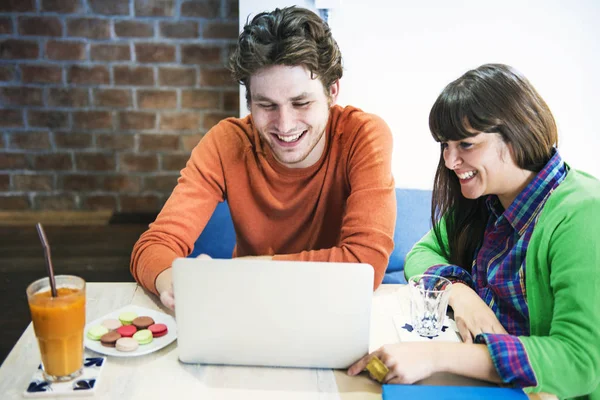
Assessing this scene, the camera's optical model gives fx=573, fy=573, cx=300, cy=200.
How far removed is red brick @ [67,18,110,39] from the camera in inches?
122

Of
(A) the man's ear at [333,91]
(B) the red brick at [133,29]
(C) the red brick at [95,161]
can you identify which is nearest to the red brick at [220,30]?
(B) the red brick at [133,29]

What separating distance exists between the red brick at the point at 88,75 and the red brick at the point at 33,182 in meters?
0.60

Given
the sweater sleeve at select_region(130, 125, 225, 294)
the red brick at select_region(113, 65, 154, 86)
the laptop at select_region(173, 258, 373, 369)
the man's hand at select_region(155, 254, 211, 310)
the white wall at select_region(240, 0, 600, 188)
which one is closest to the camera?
the laptop at select_region(173, 258, 373, 369)

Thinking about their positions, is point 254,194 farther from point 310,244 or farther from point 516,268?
point 516,268

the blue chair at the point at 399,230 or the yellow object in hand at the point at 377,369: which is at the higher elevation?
the yellow object in hand at the point at 377,369

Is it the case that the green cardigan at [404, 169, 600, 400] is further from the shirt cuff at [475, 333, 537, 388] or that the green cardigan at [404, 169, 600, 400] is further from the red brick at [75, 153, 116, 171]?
the red brick at [75, 153, 116, 171]

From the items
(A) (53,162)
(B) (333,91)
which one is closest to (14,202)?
(A) (53,162)

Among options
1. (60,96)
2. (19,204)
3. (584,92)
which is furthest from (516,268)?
(19,204)

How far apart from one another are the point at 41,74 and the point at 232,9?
1127 mm

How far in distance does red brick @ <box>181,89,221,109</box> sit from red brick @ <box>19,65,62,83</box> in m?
0.70

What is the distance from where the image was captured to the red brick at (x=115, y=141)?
10.8 feet

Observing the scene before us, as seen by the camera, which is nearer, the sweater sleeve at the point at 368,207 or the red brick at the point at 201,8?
the sweater sleeve at the point at 368,207

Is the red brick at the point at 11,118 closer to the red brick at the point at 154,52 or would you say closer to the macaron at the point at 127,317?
the red brick at the point at 154,52

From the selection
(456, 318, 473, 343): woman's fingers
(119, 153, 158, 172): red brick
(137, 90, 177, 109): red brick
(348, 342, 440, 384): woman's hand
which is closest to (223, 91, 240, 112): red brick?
(137, 90, 177, 109): red brick
